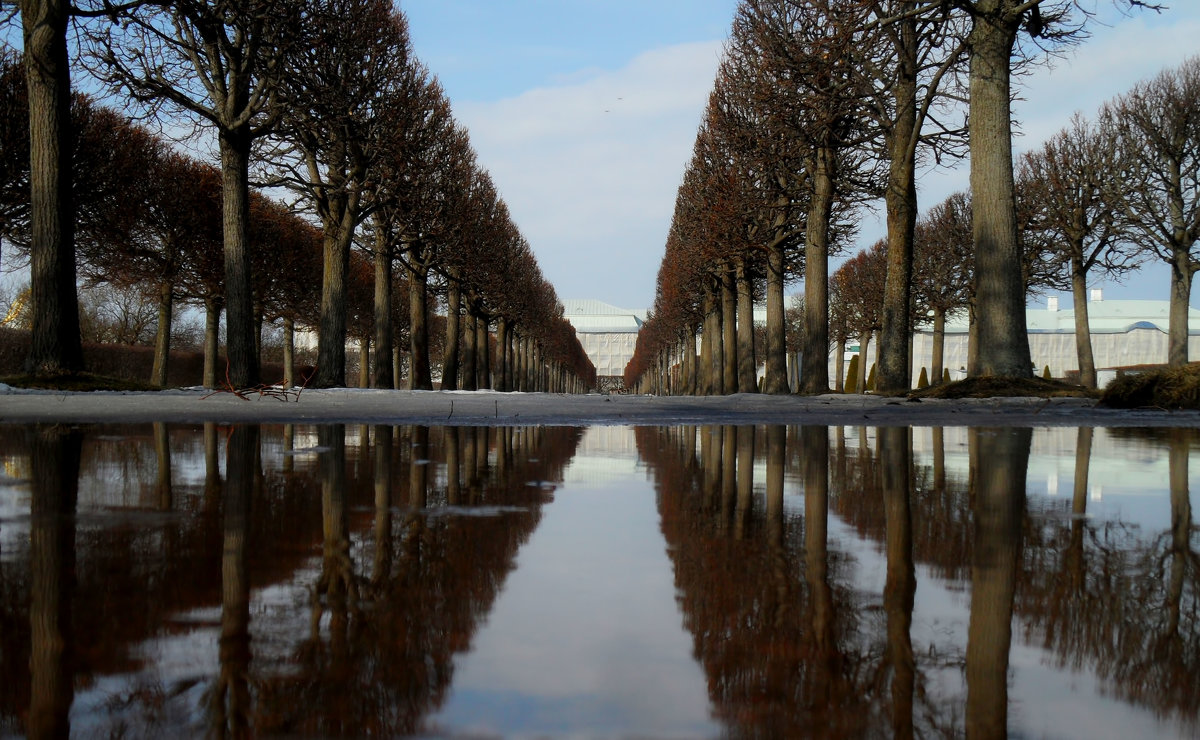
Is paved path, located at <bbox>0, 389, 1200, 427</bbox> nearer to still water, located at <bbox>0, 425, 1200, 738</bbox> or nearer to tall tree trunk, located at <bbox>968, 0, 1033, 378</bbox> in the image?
tall tree trunk, located at <bbox>968, 0, 1033, 378</bbox>

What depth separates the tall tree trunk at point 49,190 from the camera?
40.0ft

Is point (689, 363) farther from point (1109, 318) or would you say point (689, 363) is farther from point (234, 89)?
point (1109, 318)

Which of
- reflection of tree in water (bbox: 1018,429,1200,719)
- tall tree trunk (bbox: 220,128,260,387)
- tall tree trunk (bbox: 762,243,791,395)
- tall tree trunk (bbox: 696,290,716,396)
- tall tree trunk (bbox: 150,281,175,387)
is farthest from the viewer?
tall tree trunk (bbox: 696,290,716,396)

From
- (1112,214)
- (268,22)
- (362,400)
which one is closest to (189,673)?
(362,400)

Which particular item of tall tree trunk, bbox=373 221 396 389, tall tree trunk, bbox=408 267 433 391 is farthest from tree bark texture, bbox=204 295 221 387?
tall tree trunk, bbox=373 221 396 389

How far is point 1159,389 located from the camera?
35.1 ft

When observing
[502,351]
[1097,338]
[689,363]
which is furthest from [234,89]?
[1097,338]

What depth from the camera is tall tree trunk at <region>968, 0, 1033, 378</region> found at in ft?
43.7

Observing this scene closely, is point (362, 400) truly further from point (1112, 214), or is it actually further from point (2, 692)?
point (1112, 214)

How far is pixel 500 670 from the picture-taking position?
137cm

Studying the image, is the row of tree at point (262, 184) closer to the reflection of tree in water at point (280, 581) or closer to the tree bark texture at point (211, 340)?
the tree bark texture at point (211, 340)

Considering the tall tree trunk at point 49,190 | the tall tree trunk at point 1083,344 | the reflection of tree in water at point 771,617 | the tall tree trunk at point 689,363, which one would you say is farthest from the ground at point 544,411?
the tall tree trunk at point 689,363

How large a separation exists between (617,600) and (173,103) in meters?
17.5

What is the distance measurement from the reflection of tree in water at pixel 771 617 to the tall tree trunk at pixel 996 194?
11.3 m
